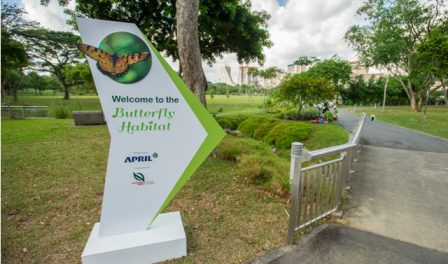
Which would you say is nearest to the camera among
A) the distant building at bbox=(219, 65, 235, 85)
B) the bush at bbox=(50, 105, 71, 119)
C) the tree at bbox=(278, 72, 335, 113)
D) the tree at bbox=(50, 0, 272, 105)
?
the tree at bbox=(50, 0, 272, 105)

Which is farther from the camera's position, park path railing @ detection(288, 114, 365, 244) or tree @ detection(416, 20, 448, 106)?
tree @ detection(416, 20, 448, 106)

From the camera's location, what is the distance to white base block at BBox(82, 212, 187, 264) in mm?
2189

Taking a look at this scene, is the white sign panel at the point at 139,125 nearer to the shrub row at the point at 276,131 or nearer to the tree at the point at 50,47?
the shrub row at the point at 276,131

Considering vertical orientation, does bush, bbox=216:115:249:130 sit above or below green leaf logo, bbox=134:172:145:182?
below

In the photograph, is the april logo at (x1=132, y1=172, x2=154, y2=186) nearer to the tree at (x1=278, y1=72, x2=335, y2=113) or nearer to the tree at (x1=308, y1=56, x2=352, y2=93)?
the tree at (x1=278, y1=72, x2=335, y2=113)

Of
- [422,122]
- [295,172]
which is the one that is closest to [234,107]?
[422,122]

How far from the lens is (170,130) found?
2.40 meters

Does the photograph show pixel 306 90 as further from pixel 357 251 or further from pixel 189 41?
pixel 357 251

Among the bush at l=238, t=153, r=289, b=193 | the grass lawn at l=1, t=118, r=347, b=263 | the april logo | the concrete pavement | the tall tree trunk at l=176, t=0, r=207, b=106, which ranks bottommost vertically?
the grass lawn at l=1, t=118, r=347, b=263

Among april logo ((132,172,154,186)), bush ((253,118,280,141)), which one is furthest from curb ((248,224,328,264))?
bush ((253,118,280,141))

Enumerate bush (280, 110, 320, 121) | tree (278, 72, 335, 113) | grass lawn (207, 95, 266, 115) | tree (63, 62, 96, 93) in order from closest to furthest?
tree (278, 72, 335, 113)
bush (280, 110, 320, 121)
tree (63, 62, 96, 93)
grass lawn (207, 95, 266, 115)

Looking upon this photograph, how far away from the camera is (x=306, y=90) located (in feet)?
38.6

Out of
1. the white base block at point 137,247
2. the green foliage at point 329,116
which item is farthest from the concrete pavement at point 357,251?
the green foliage at point 329,116

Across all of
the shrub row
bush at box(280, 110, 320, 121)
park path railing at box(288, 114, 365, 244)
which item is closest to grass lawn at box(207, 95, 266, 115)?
bush at box(280, 110, 320, 121)
